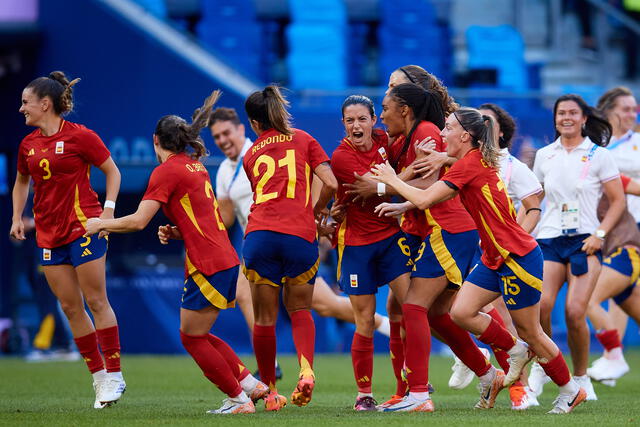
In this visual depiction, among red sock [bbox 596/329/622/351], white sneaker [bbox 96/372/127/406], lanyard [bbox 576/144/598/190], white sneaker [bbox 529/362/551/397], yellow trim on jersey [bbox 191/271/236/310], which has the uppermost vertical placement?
lanyard [bbox 576/144/598/190]

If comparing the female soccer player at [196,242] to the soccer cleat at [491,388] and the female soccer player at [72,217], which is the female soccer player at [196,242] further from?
the soccer cleat at [491,388]

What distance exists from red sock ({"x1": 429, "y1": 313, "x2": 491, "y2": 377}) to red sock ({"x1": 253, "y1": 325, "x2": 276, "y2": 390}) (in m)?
1.05

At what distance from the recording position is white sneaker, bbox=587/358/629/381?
9406mm

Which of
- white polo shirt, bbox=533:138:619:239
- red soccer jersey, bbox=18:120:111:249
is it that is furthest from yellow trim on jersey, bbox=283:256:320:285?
white polo shirt, bbox=533:138:619:239

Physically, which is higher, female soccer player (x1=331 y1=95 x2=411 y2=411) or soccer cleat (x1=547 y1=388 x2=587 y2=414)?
female soccer player (x1=331 y1=95 x2=411 y2=411)

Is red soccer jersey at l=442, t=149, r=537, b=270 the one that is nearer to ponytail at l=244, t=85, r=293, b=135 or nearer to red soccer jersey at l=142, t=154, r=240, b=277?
ponytail at l=244, t=85, r=293, b=135

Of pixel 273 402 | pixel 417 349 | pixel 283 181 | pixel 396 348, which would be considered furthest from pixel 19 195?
pixel 417 349

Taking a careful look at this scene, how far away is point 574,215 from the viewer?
8117 mm

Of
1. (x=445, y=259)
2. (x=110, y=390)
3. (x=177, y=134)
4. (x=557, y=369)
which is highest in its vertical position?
(x=177, y=134)

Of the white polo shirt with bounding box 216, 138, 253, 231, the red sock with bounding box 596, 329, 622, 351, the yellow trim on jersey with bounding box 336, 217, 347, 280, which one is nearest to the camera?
the yellow trim on jersey with bounding box 336, 217, 347, 280

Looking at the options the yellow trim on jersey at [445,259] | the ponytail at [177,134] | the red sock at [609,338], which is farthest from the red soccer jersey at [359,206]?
the red sock at [609,338]

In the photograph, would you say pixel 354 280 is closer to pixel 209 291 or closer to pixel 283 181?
pixel 283 181

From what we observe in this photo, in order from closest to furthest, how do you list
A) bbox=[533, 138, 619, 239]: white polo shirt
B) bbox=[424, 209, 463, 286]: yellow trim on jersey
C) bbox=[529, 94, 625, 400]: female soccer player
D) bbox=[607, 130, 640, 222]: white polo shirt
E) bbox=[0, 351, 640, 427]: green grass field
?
bbox=[0, 351, 640, 427]: green grass field < bbox=[424, 209, 463, 286]: yellow trim on jersey < bbox=[529, 94, 625, 400]: female soccer player < bbox=[533, 138, 619, 239]: white polo shirt < bbox=[607, 130, 640, 222]: white polo shirt

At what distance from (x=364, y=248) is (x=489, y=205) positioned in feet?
2.97
